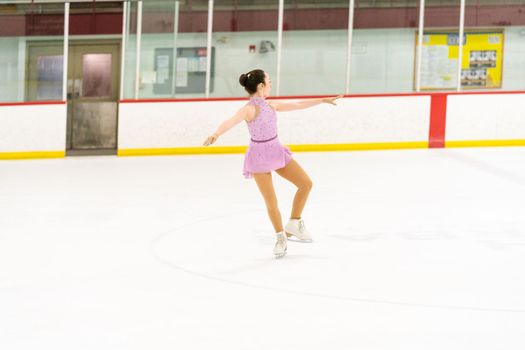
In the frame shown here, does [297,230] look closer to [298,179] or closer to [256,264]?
[298,179]

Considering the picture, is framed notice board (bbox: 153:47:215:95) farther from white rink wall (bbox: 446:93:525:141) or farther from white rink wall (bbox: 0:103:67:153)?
white rink wall (bbox: 446:93:525:141)

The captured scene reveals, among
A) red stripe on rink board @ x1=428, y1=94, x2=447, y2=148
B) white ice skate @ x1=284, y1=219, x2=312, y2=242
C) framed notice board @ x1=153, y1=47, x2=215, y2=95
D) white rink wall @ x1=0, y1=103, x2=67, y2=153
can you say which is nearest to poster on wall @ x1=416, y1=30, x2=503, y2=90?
red stripe on rink board @ x1=428, y1=94, x2=447, y2=148

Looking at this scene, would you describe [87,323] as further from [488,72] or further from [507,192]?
[488,72]

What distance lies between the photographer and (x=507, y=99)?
15438 mm

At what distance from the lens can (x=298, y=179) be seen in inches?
294

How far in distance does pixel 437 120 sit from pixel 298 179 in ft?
27.5

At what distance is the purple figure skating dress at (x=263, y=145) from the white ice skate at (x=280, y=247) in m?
0.50

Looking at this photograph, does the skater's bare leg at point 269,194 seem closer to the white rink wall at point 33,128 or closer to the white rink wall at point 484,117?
the white rink wall at point 33,128

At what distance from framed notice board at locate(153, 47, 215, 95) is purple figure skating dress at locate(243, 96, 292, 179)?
8.54 meters

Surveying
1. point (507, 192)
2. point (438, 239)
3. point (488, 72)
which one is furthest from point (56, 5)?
point (438, 239)

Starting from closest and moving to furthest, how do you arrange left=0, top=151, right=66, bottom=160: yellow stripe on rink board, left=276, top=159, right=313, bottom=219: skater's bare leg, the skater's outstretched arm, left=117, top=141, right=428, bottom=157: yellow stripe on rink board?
1. the skater's outstretched arm
2. left=276, top=159, right=313, bottom=219: skater's bare leg
3. left=0, top=151, right=66, bottom=160: yellow stripe on rink board
4. left=117, top=141, right=428, bottom=157: yellow stripe on rink board

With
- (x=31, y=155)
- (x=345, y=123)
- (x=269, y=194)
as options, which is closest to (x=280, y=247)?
(x=269, y=194)

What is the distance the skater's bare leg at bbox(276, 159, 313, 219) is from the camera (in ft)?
24.3

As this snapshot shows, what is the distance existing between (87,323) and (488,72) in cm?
1189
